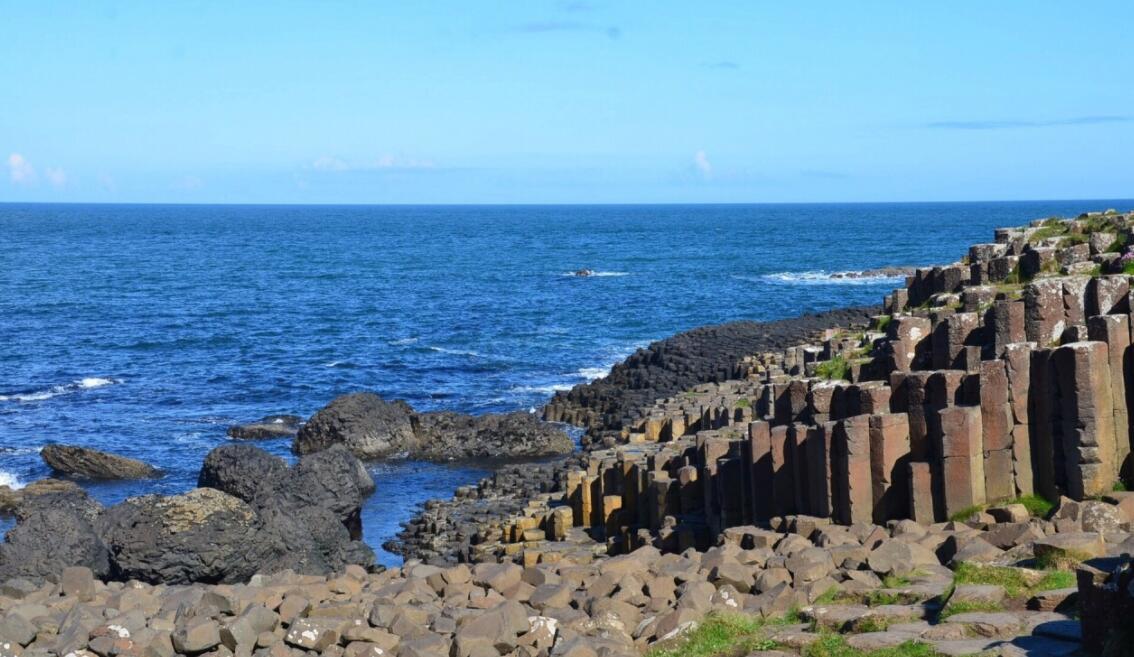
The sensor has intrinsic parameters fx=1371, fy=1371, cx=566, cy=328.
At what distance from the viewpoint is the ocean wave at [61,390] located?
145 ft

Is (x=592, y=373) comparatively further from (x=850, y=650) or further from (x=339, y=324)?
(x=850, y=650)

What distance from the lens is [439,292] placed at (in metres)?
87.2

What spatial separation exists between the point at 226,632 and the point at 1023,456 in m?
8.96

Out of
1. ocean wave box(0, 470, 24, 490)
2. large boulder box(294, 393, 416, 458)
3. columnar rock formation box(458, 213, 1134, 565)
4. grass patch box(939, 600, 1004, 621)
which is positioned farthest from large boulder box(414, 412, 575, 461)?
grass patch box(939, 600, 1004, 621)

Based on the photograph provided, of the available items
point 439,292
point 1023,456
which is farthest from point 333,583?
point 439,292

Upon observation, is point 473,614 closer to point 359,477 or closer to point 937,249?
point 359,477

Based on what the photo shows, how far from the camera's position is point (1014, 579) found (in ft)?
39.1

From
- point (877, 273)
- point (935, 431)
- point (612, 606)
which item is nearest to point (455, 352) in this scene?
point (935, 431)

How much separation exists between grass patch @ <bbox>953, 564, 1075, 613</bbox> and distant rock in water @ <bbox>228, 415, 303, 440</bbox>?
2756 centimetres

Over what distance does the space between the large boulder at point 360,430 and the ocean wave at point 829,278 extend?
5846 centimetres

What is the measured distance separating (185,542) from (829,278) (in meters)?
78.2

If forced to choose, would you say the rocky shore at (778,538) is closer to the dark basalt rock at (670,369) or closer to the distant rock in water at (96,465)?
the distant rock in water at (96,465)

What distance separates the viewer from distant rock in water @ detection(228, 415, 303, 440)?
37200mm

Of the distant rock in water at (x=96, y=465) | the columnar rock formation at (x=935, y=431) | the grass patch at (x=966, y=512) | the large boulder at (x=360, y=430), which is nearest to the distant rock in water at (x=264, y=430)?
the large boulder at (x=360, y=430)
